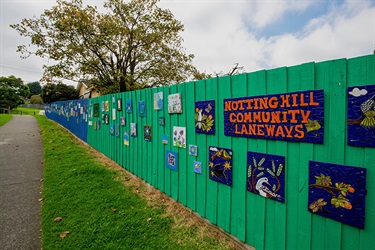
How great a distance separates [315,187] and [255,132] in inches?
Result: 30.7

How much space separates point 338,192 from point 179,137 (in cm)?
227

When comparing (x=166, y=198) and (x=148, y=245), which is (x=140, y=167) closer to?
(x=166, y=198)

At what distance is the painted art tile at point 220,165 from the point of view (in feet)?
8.62

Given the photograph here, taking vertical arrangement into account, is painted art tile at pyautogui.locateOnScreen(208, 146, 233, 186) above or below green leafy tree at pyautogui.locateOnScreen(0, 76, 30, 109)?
below

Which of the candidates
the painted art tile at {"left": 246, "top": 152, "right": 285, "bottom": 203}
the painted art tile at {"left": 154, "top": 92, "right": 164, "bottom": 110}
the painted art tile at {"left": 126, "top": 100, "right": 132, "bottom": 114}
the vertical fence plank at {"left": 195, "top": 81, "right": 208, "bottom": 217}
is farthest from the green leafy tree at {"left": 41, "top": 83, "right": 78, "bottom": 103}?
the painted art tile at {"left": 246, "top": 152, "right": 285, "bottom": 203}

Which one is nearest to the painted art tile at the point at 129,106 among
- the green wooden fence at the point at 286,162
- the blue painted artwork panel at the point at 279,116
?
the green wooden fence at the point at 286,162

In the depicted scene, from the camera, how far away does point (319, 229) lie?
6.07ft

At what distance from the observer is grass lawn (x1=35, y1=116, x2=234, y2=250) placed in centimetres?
263

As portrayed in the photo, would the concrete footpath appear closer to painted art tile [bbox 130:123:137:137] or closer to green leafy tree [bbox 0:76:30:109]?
painted art tile [bbox 130:123:137:137]

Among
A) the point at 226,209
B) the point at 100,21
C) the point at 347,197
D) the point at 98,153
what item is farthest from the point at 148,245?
the point at 100,21

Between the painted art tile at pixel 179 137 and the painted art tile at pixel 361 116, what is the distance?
2.19 metres

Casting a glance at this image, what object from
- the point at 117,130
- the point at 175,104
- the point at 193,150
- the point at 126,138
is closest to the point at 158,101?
the point at 175,104

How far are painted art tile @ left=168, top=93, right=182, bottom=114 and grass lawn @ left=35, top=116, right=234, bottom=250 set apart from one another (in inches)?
68.5

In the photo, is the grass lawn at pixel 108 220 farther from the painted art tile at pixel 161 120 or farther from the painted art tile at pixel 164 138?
the painted art tile at pixel 161 120
